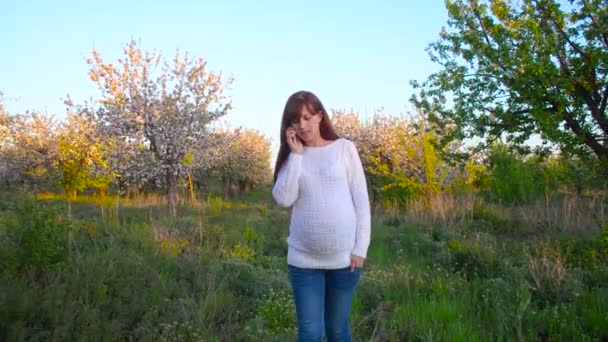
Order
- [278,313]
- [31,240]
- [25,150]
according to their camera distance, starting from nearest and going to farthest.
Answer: [278,313], [31,240], [25,150]

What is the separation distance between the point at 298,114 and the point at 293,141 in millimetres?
162

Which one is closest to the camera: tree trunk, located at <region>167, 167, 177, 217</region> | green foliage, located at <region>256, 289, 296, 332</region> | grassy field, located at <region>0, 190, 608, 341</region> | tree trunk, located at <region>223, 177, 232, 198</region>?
grassy field, located at <region>0, 190, 608, 341</region>

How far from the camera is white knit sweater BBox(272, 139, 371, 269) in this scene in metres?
2.91

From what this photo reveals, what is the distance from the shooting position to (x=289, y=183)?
2.97 metres

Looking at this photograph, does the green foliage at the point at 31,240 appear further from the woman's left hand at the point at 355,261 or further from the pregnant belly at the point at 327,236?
the woman's left hand at the point at 355,261

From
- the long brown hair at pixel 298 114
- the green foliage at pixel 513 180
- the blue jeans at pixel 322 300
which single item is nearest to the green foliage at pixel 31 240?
the long brown hair at pixel 298 114

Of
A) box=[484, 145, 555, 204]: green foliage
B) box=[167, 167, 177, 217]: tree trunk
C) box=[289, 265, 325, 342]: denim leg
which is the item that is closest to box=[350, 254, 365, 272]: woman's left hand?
box=[289, 265, 325, 342]: denim leg

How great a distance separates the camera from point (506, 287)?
5.02 meters

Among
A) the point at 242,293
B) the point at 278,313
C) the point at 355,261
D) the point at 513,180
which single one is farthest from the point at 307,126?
the point at 513,180

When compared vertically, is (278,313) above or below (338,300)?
below

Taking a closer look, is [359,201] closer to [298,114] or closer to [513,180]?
[298,114]

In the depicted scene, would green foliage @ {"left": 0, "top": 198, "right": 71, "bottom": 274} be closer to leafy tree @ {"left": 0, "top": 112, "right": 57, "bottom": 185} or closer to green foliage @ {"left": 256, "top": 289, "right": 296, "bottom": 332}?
green foliage @ {"left": 256, "top": 289, "right": 296, "bottom": 332}

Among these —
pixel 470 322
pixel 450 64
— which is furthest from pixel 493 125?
pixel 470 322

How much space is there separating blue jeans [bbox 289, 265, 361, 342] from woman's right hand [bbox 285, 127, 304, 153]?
0.69 metres
